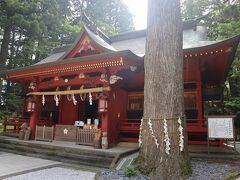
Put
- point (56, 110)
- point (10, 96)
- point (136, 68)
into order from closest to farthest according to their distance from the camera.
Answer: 1. point (136, 68)
2. point (56, 110)
3. point (10, 96)

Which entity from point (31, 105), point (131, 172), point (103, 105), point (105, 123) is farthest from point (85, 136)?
point (131, 172)

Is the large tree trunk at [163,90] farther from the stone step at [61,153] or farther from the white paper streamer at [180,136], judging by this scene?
the stone step at [61,153]

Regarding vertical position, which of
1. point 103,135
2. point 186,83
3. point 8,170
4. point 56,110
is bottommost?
point 8,170

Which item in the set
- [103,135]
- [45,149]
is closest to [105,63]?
[103,135]

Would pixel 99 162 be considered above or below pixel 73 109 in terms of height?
below

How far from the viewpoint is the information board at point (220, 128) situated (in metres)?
7.13

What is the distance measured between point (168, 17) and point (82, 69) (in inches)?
199

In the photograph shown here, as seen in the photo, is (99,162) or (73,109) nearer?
(99,162)

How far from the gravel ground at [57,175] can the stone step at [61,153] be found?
0.90m

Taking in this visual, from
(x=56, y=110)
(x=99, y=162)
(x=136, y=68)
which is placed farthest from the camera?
(x=56, y=110)

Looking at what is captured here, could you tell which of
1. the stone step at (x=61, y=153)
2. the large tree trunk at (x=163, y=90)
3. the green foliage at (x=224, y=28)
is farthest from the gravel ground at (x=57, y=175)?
the green foliage at (x=224, y=28)

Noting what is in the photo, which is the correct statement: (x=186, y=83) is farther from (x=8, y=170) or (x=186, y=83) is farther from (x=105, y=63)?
(x=8, y=170)

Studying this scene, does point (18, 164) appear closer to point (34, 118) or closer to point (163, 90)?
point (34, 118)

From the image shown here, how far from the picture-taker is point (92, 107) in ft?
41.4
